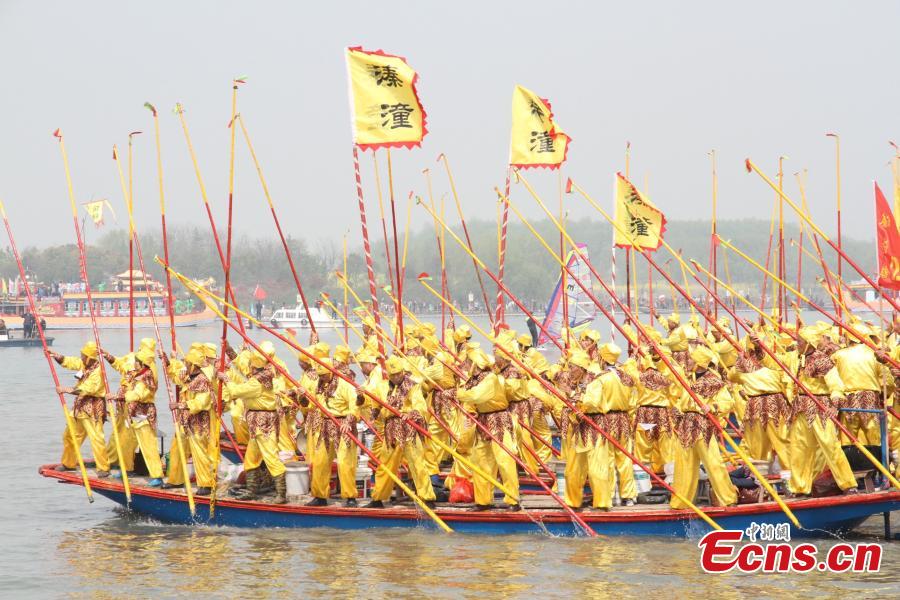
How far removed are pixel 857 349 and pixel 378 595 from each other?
5.98 meters

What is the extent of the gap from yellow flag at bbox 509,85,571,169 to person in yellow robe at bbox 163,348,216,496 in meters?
7.32

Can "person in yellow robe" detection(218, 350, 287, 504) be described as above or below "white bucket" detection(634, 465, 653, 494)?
above

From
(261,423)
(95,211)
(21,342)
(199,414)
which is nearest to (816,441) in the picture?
(261,423)

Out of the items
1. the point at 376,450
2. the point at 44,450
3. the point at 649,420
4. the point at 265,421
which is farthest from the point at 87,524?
the point at 44,450

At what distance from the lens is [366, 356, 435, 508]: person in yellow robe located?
611 inches

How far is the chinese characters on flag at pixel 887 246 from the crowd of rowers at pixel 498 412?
0.88 m

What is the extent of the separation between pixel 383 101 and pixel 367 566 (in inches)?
260

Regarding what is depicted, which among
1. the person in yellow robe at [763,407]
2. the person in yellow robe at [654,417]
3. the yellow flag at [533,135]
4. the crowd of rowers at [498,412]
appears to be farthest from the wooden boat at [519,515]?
the yellow flag at [533,135]

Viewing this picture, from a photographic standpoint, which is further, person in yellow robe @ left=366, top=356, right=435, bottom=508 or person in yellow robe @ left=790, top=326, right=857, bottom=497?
person in yellow robe @ left=366, top=356, right=435, bottom=508

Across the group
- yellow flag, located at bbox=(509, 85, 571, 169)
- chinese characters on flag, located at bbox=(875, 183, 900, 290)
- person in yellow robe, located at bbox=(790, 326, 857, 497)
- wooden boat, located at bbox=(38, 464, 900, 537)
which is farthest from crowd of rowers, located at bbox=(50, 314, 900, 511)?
yellow flag, located at bbox=(509, 85, 571, 169)

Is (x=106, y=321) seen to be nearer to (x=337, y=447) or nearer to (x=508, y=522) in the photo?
(x=337, y=447)

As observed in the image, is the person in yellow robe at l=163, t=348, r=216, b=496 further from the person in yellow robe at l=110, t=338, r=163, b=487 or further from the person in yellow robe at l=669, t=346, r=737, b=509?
the person in yellow robe at l=669, t=346, r=737, b=509

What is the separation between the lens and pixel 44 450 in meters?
28.5

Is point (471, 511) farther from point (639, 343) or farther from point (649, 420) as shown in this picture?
point (639, 343)
